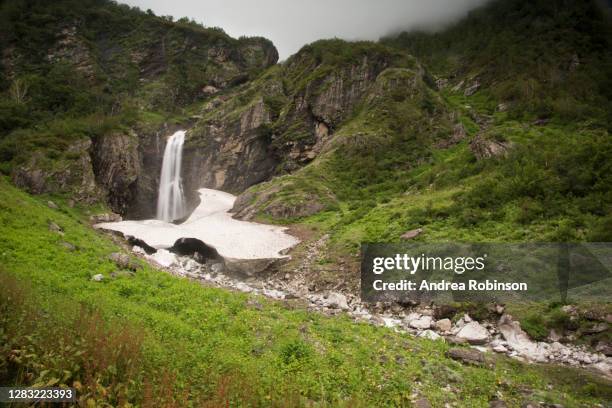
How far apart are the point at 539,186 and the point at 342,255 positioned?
10.1 meters

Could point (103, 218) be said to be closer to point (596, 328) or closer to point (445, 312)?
point (445, 312)

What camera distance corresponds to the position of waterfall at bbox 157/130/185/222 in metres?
49.7

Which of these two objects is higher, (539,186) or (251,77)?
(251,77)

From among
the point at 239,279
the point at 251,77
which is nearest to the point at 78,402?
the point at 239,279

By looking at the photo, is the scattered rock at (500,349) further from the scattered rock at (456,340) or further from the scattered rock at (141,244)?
the scattered rock at (141,244)

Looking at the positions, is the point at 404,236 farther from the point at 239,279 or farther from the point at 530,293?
the point at 239,279

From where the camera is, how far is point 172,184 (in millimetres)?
53906

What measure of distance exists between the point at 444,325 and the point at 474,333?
96 cm

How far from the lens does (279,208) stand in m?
33.3

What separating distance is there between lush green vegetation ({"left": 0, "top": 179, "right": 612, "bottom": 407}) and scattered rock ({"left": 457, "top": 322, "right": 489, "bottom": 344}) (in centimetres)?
123

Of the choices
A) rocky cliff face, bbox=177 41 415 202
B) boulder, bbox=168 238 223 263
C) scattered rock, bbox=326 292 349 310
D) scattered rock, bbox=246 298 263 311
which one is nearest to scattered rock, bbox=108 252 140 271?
scattered rock, bbox=246 298 263 311

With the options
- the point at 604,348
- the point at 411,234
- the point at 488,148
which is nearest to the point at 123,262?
the point at 411,234

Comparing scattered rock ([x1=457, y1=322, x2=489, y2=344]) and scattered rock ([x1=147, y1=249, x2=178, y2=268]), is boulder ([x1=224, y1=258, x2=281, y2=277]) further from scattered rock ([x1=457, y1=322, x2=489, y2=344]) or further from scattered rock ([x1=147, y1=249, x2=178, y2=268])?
scattered rock ([x1=457, y1=322, x2=489, y2=344])

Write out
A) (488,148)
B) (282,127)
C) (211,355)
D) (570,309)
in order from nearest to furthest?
(211,355) < (570,309) < (488,148) < (282,127)
